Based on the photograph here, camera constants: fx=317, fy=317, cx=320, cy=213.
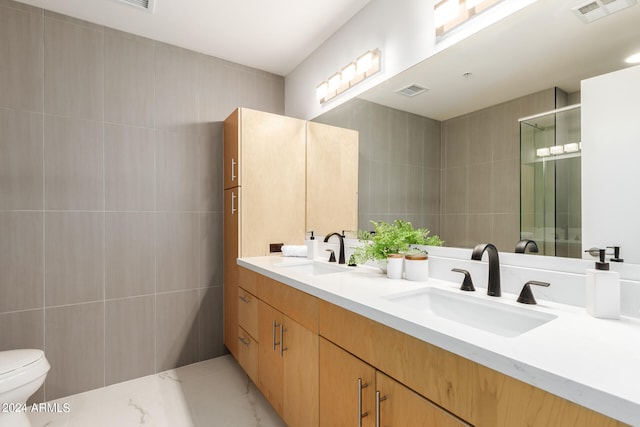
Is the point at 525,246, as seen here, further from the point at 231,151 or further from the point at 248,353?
the point at 231,151

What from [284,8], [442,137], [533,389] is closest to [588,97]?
[442,137]

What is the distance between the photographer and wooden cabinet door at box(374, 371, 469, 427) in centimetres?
81

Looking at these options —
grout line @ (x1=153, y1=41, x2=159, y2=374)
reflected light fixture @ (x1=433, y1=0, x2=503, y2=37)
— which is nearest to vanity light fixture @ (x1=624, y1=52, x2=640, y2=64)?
reflected light fixture @ (x1=433, y1=0, x2=503, y2=37)

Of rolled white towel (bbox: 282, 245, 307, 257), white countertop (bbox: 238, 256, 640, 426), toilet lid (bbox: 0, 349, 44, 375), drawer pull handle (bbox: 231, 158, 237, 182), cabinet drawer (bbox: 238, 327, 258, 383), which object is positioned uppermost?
drawer pull handle (bbox: 231, 158, 237, 182)

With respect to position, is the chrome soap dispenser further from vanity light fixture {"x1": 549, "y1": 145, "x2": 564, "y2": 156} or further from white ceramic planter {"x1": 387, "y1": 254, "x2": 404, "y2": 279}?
white ceramic planter {"x1": 387, "y1": 254, "x2": 404, "y2": 279}

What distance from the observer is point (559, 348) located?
0.70 meters

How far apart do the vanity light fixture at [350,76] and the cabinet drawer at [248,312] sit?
1.51m

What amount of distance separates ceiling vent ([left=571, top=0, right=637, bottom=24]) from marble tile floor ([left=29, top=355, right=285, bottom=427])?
2257 mm

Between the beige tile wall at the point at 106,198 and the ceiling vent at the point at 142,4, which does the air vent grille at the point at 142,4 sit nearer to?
the ceiling vent at the point at 142,4

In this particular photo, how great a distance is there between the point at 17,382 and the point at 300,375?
134 centimetres

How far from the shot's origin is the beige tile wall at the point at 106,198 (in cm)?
195

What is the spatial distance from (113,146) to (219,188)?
775 mm

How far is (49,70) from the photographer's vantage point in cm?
202

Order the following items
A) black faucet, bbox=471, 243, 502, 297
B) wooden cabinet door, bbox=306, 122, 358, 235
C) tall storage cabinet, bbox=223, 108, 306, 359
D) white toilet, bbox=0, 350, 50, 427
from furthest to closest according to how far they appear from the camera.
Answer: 1. tall storage cabinet, bbox=223, 108, 306, 359
2. wooden cabinet door, bbox=306, 122, 358, 235
3. white toilet, bbox=0, 350, 50, 427
4. black faucet, bbox=471, 243, 502, 297
